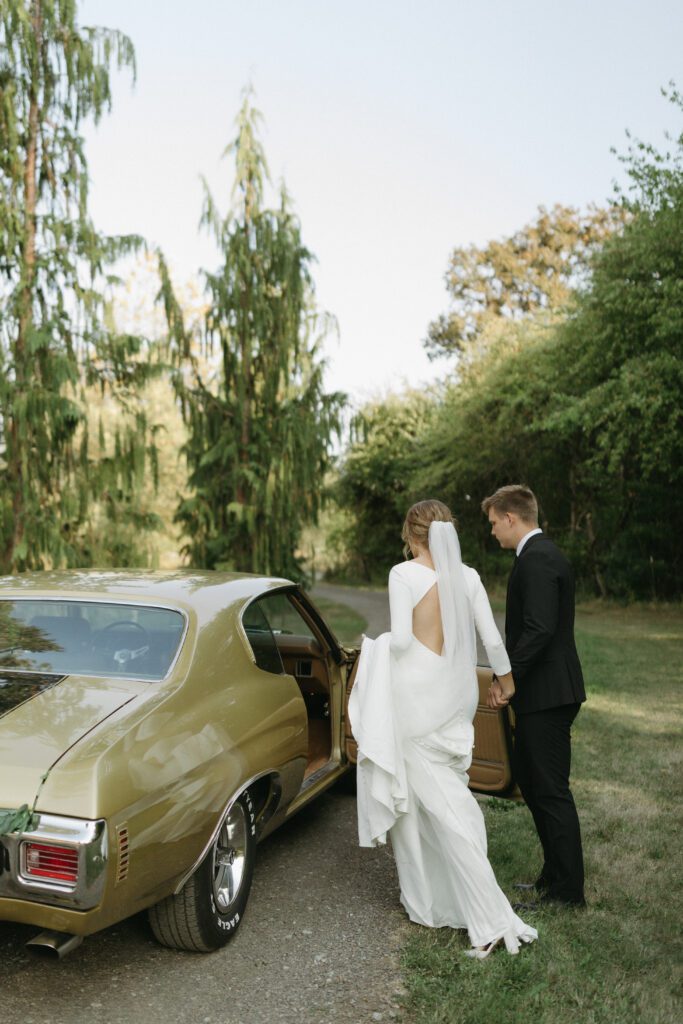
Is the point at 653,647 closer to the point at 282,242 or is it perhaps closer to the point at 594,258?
the point at 594,258

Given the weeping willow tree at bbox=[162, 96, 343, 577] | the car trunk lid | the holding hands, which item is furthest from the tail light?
the weeping willow tree at bbox=[162, 96, 343, 577]

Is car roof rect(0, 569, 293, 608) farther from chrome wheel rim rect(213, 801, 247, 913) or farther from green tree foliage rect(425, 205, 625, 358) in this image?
green tree foliage rect(425, 205, 625, 358)

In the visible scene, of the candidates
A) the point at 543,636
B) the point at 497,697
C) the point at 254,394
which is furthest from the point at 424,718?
the point at 254,394

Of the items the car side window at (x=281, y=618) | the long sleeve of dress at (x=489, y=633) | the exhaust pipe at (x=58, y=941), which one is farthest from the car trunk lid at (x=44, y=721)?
the car side window at (x=281, y=618)

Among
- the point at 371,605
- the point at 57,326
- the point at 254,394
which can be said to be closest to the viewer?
the point at 57,326

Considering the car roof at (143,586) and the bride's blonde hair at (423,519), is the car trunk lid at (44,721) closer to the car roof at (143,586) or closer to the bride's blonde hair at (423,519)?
the car roof at (143,586)

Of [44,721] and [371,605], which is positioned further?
[371,605]

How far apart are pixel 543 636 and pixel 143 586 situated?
204 centimetres

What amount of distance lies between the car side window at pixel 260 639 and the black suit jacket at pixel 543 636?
1285 millimetres

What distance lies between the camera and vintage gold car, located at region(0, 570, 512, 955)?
3.09 m

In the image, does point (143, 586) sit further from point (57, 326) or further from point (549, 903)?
point (57, 326)

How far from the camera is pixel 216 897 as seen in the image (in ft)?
12.9

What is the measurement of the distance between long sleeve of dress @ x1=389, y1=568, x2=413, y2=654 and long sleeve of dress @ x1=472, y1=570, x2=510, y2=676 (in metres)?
0.33

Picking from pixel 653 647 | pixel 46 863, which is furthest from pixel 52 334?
pixel 653 647
